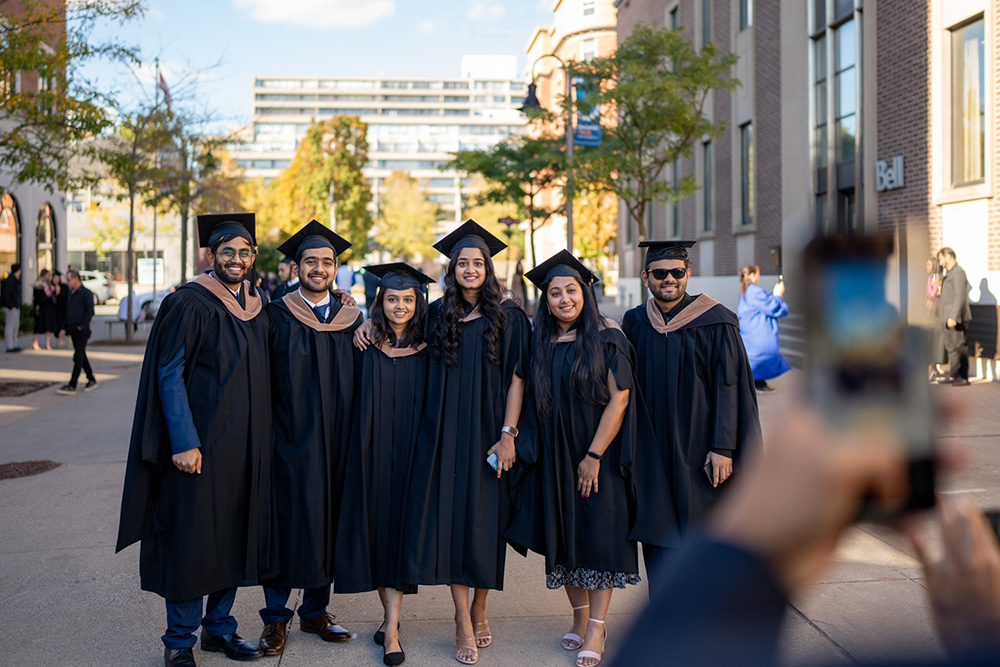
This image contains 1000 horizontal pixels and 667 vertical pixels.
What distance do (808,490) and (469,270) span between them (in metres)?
3.67

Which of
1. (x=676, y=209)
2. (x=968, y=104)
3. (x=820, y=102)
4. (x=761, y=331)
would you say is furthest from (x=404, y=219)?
(x=761, y=331)

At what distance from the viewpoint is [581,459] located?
4484mm

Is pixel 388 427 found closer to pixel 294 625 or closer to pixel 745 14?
pixel 294 625

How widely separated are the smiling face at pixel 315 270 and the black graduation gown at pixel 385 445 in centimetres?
48

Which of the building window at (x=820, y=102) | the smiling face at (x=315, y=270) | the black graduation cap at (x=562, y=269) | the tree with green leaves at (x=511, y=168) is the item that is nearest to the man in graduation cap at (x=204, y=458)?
the smiling face at (x=315, y=270)

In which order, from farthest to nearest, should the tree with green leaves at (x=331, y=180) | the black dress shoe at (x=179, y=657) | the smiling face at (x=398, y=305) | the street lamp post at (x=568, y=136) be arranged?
1. the tree with green leaves at (x=331, y=180)
2. the street lamp post at (x=568, y=136)
3. the smiling face at (x=398, y=305)
4. the black dress shoe at (x=179, y=657)

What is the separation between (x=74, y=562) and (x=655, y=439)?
3.92 meters

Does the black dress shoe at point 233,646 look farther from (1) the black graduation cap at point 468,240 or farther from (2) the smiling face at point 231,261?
(1) the black graduation cap at point 468,240

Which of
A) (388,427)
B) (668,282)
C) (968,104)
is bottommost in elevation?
(388,427)

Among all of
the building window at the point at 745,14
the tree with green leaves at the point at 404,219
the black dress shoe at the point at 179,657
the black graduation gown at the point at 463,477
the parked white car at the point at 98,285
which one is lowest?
the black dress shoe at the point at 179,657

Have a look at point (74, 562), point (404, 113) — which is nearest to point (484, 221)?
point (74, 562)

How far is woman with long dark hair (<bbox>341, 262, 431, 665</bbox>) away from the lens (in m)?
4.60

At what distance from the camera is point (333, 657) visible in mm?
4500

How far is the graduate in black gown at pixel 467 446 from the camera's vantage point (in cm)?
449
